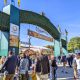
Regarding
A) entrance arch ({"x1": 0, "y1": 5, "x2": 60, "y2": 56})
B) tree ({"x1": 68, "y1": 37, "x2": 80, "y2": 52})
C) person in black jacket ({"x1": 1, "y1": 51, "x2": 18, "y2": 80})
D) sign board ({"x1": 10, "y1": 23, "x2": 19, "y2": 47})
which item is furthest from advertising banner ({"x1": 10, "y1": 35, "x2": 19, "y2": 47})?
tree ({"x1": 68, "y1": 37, "x2": 80, "y2": 52})

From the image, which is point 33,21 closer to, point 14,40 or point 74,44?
point 14,40

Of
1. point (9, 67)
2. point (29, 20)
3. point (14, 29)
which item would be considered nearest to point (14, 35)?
point (14, 29)

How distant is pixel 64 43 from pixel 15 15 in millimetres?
19021

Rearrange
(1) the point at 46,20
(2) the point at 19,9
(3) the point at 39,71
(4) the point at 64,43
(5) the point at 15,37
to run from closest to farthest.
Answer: (3) the point at 39,71, (5) the point at 15,37, (2) the point at 19,9, (1) the point at 46,20, (4) the point at 64,43

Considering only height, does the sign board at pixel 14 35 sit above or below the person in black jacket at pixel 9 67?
above

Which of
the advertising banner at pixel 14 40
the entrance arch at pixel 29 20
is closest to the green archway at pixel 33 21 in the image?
the entrance arch at pixel 29 20

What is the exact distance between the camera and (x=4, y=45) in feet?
84.8

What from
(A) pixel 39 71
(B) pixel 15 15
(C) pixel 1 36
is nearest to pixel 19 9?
(B) pixel 15 15

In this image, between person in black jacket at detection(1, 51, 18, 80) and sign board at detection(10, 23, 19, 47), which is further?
sign board at detection(10, 23, 19, 47)

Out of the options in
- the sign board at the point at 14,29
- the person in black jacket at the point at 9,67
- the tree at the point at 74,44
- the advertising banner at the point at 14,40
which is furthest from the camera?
the tree at the point at 74,44

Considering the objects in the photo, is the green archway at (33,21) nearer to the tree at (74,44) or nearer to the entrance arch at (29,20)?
the entrance arch at (29,20)

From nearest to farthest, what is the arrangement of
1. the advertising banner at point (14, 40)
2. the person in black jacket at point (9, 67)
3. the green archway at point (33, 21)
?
1. the person in black jacket at point (9, 67)
2. the advertising banner at point (14, 40)
3. the green archway at point (33, 21)

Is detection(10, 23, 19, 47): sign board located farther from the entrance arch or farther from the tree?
the tree

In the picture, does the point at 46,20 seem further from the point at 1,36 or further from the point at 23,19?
the point at 1,36
